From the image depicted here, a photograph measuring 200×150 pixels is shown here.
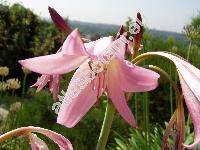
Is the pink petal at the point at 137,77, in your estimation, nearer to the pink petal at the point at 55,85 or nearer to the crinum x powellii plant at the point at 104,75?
the crinum x powellii plant at the point at 104,75

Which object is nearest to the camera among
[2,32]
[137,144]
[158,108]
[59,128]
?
[137,144]

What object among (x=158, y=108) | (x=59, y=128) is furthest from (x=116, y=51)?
(x=158, y=108)

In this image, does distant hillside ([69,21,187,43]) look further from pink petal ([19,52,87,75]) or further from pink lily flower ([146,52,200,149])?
pink lily flower ([146,52,200,149])

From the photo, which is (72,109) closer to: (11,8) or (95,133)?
(95,133)

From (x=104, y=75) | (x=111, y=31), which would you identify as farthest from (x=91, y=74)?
(x=111, y=31)

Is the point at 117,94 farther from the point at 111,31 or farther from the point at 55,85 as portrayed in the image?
the point at 111,31

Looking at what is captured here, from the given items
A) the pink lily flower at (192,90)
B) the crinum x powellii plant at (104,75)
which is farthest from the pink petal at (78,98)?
the pink lily flower at (192,90)
